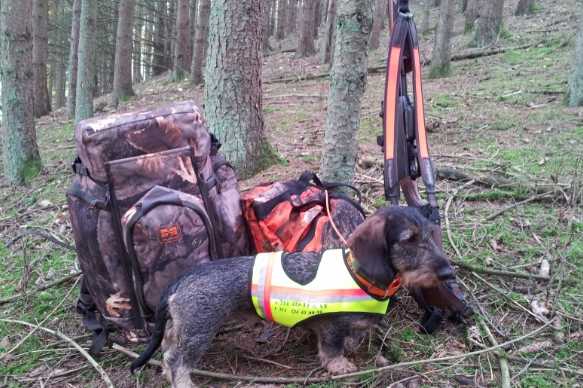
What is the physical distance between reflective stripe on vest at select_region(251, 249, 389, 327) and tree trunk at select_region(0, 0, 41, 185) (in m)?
6.49

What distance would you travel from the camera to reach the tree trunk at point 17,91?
24.4 ft

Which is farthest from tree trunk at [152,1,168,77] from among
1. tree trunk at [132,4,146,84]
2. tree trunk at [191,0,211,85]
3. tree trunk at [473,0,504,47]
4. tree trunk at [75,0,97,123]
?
tree trunk at [473,0,504,47]

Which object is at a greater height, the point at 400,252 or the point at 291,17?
the point at 291,17

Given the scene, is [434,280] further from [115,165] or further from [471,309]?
[115,165]

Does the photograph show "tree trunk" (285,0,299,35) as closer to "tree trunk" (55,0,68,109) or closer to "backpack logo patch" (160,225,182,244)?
"tree trunk" (55,0,68,109)

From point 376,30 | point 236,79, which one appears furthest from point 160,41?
point 236,79

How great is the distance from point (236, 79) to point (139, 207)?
9.77 feet

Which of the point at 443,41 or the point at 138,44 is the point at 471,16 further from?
the point at 138,44

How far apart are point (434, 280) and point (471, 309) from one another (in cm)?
68

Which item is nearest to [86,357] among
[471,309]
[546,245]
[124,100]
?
[471,309]

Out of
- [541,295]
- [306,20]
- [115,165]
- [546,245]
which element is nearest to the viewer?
[115,165]

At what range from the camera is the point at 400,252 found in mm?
2865

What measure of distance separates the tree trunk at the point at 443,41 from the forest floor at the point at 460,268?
428 centimetres

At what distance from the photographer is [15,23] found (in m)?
7.48
